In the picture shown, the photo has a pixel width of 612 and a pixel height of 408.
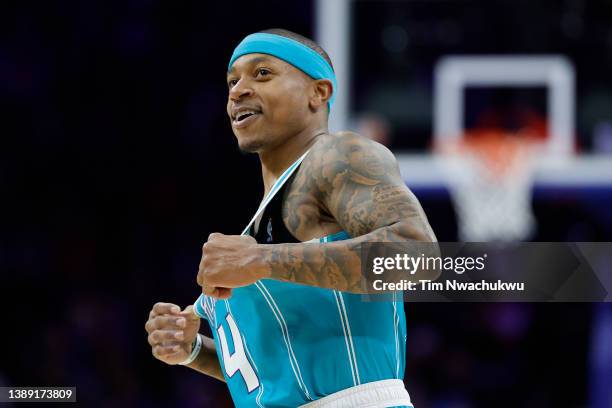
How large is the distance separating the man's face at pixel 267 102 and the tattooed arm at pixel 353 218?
478 millimetres

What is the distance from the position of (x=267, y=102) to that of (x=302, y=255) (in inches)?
31.8

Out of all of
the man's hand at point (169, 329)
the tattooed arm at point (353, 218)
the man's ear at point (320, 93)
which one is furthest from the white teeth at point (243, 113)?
the man's hand at point (169, 329)

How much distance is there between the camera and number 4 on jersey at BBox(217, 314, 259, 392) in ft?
10.5

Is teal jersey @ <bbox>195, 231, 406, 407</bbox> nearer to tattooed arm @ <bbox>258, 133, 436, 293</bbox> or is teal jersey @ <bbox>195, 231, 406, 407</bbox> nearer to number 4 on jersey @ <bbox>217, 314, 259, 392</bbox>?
number 4 on jersey @ <bbox>217, 314, 259, 392</bbox>

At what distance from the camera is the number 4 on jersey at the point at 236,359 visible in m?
3.20

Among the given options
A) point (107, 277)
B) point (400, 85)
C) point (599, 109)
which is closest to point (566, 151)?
point (599, 109)

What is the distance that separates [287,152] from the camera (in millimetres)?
3424

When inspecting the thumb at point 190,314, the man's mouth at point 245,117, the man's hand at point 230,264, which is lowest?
the thumb at point 190,314

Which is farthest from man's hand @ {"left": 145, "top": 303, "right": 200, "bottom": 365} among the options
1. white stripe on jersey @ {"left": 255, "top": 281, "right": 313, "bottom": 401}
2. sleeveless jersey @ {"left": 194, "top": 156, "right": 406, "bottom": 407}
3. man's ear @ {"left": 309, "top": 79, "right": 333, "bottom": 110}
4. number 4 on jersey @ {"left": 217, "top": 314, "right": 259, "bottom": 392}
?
man's ear @ {"left": 309, "top": 79, "right": 333, "bottom": 110}

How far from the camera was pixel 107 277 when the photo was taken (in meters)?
10.3

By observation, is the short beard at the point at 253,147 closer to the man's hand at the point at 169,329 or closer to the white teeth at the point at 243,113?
the white teeth at the point at 243,113

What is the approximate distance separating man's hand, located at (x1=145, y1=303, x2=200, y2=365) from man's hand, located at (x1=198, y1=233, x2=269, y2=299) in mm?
847

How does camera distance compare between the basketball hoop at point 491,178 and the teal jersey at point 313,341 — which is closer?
the teal jersey at point 313,341

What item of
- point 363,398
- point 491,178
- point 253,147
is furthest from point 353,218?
point 491,178
